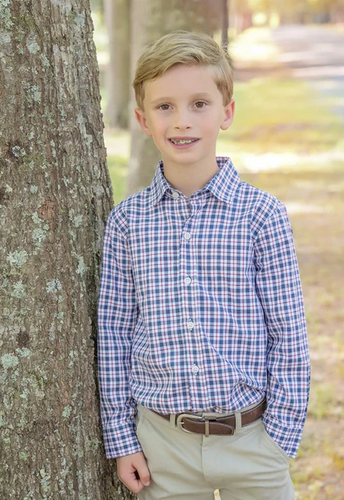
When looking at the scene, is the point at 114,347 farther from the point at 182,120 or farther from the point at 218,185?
the point at 182,120

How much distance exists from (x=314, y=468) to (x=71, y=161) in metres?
2.11

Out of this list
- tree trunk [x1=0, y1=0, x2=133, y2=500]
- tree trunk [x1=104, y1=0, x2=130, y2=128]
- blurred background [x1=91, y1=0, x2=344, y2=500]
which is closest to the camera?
tree trunk [x1=0, y1=0, x2=133, y2=500]

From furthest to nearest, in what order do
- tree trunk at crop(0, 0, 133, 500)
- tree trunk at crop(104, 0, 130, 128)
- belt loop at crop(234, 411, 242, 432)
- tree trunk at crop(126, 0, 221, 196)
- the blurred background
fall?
tree trunk at crop(104, 0, 130, 128)
tree trunk at crop(126, 0, 221, 196)
the blurred background
belt loop at crop(234, 411, 242, 432)
tree trunk at crop(0, 0, 133, 500)

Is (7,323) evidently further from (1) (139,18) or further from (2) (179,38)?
(1) (139,18)

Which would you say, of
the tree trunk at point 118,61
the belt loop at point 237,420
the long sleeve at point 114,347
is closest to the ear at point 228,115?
the long sleeve at point 114,347

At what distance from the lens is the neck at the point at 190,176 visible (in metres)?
2.07

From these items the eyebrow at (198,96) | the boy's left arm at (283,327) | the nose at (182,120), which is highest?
the eyebrow at (198,96)

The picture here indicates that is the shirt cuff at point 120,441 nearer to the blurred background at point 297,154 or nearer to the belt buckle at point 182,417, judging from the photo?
the belt buckle at point 182,417

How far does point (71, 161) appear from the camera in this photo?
200 centimetres

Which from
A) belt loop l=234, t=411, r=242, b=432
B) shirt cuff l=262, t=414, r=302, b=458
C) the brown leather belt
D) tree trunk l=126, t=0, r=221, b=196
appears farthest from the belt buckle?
tree trunk l=126, t=0, r=221, b=196

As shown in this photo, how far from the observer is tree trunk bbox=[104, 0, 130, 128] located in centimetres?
1268

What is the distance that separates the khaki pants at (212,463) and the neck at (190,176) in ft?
2.21

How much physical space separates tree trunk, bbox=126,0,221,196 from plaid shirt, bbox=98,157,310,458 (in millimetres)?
3210

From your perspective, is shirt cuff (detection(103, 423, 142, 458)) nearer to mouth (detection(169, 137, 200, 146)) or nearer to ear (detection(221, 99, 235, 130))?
mouth (detection(169, 137, 200, 146))
